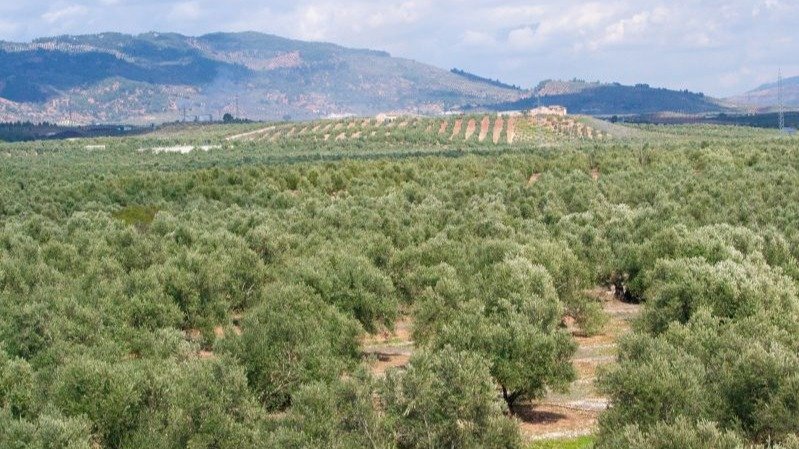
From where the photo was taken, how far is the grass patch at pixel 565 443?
32781 mm

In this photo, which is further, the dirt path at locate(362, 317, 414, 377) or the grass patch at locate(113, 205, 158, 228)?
the grass patch at locate(113, 205, 158, 228)

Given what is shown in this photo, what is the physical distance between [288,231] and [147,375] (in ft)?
131

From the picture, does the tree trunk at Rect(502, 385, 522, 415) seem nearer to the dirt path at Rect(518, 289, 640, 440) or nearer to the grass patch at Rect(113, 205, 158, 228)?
the dirt path at Rect(518, 289, 640, 440)

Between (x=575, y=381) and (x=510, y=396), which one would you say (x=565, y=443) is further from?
(x=575, y=381)

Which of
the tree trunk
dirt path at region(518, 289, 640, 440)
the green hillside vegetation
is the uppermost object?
the green hillside vegetation

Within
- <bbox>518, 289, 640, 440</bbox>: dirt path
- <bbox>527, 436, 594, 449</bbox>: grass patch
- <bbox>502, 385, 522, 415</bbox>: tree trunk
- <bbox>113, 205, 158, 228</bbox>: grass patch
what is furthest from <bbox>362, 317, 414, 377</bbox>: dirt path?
<bbox>113, 205, 158, 228</bbox>: grass patch

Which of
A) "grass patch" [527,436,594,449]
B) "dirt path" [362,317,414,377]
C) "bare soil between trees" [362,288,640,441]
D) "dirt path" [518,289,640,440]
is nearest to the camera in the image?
"grass patch" [527,436,594,449]

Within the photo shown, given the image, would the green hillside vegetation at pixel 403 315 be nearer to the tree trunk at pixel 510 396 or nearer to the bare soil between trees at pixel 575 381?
the tree trunk at pixel 510 396

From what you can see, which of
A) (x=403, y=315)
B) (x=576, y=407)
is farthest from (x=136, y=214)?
(x=576, y=407)

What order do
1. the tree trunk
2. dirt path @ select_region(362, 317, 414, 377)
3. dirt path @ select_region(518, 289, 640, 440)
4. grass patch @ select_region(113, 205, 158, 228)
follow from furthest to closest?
grass patch @ select_region(113, 205, 158, 228), dirt path @ select_region(362, 317, 414, 377), the tree trunk, dirt path @ select_region(518, 289, 640, 440)

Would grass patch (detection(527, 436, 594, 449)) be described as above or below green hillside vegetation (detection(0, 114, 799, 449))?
below

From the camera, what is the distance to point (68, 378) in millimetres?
31406

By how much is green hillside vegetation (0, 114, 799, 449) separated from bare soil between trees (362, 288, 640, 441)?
2.69ft

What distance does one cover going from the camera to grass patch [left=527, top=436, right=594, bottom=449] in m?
32.8
